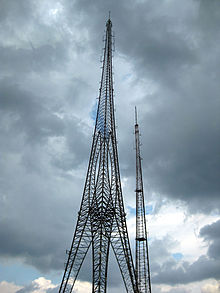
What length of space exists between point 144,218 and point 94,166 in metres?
19.1

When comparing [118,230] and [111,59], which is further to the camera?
[111,59]

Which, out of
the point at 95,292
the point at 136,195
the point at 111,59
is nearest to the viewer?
the point at 95,292

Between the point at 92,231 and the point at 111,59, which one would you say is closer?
the point at 92,231

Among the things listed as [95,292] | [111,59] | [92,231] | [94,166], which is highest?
[111,59]

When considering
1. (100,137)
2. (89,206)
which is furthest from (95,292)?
(100,137)

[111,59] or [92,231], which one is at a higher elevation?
[111,59]

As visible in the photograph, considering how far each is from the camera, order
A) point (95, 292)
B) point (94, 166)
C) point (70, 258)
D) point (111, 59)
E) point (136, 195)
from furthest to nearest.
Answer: point (136, 195) → point (111, 59) → point (94, 166) → point (70, 258) → point (95, 292)

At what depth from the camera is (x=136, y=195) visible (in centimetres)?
8038

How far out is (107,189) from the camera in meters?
64.3

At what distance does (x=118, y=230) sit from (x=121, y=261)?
5.50m

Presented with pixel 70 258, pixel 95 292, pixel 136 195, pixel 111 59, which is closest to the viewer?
pixel 95 292

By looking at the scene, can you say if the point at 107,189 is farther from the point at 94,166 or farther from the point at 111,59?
the point at 111,59

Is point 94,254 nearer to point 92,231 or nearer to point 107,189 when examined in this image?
point 92,231

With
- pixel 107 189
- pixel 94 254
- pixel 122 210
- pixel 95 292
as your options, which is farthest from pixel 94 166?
pixel 95 292
